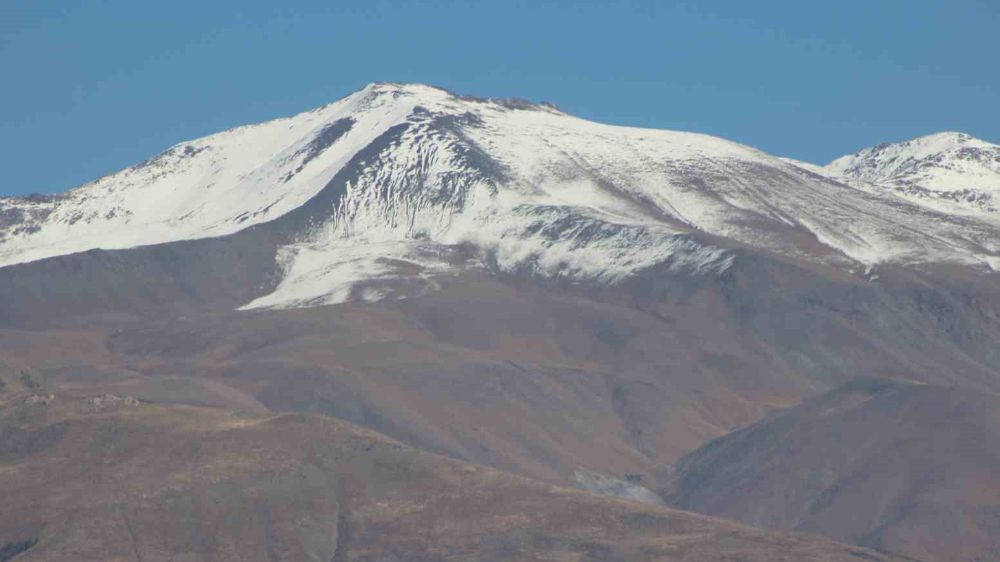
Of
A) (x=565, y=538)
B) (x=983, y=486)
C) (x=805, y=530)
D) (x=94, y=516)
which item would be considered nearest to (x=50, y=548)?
(x=94, y=516)

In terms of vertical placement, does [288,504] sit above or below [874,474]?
below

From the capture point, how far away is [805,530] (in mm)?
173000

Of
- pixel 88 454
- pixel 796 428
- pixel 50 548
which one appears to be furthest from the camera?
pixel 796 428

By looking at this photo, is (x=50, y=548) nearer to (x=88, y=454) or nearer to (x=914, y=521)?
(x=88, y=454)

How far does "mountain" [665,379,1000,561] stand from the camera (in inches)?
6590

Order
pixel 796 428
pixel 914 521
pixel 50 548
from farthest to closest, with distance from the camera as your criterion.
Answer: pixel 796 428 < pixel 914 521 < pixel 50 548

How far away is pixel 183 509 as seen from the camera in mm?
144750

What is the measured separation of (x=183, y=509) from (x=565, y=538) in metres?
24.3

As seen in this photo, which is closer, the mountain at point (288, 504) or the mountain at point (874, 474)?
the mountain at point (288, 504)

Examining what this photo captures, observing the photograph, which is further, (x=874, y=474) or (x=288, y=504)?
(x=874, y=474)

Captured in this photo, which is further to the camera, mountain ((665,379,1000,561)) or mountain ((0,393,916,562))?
mountain ((665,379,1000,561))

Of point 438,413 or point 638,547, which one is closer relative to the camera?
point 638,547

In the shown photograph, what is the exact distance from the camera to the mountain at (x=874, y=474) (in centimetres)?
16738

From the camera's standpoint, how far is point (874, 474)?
590ft
